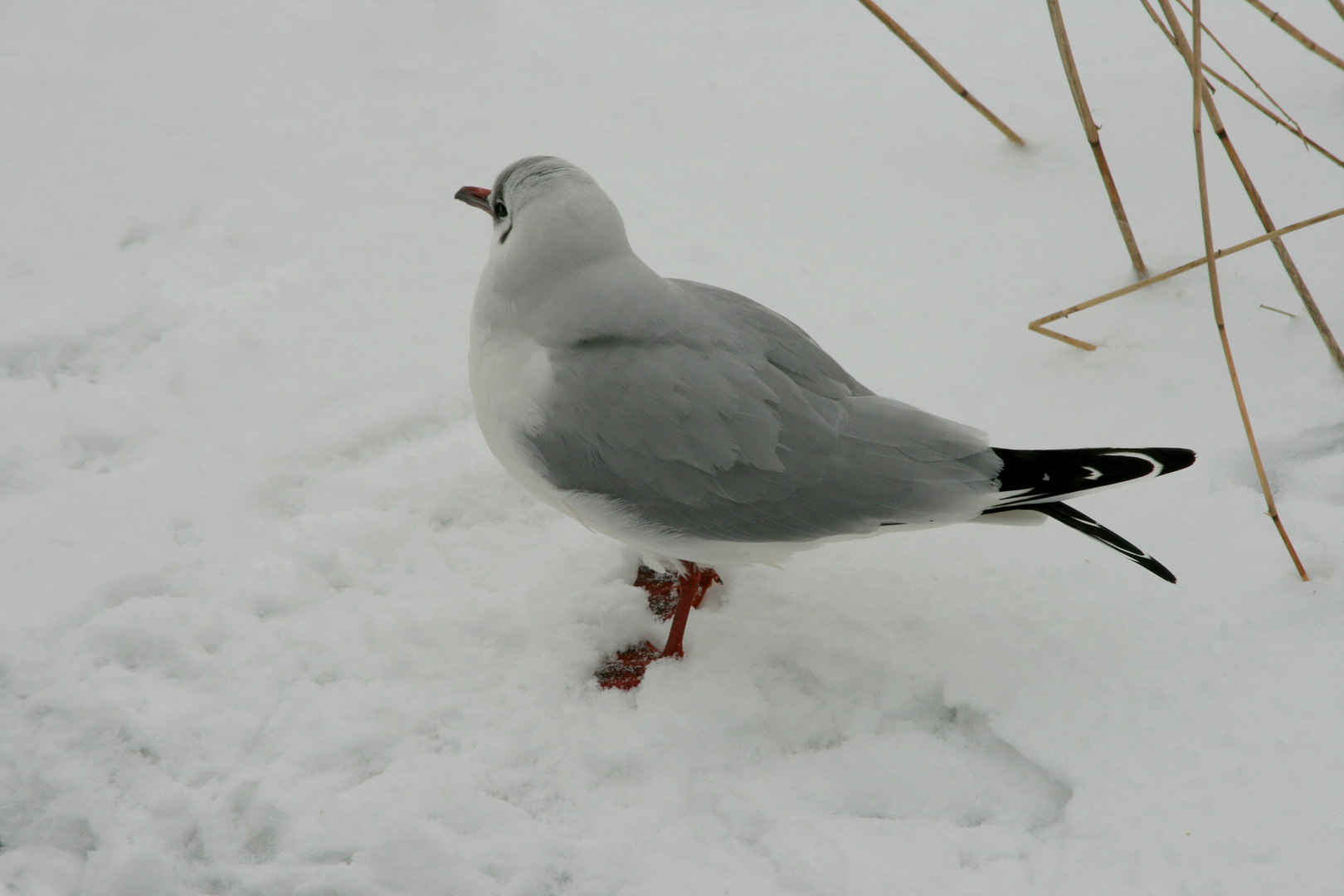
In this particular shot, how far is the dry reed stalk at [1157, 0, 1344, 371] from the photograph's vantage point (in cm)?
238

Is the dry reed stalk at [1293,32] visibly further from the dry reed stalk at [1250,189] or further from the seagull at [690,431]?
the seagull at [690,431]

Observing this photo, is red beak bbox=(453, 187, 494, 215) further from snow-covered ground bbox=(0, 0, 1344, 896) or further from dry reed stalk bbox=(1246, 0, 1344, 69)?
dry reed stalk bbox=(1246, 0, 1344, 69)

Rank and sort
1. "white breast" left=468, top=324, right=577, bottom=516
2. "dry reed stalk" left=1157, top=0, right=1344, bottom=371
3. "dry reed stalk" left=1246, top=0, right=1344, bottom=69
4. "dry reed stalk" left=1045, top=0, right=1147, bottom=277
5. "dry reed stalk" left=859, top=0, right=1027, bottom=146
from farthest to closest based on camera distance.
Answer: "dry reed stalk" left=859, top=0, right=1027, bottom=146 → "dry reed stalk" left=1045, top=0, right=1147, bottom=277 → "dry reed stalk" left=1246, top=0, right=1344, bottom=69 → "dry reed stalk" left=1157, top=0, right=1344, bottom=371 → "white breast" left=468, top=324, right=577, bottom=516

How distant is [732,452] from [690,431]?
0.33ft

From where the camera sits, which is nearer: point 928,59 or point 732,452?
point 732,452

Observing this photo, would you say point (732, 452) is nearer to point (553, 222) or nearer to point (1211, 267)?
point (553, 222)

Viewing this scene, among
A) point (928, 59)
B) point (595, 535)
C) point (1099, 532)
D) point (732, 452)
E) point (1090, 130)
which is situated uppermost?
point (928, 59)

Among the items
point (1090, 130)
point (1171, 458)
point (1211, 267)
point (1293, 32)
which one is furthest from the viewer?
point (1090, 130)

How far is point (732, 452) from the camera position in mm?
1994

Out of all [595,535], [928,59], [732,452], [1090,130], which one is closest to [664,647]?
[595,535]

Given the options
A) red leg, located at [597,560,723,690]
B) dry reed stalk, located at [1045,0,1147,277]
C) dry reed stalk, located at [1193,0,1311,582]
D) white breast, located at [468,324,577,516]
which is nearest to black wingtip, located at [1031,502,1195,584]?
dry reed stalk, located at [1193,0,1311,582]

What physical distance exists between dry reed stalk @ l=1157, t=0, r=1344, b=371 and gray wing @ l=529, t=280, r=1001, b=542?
1117 mm

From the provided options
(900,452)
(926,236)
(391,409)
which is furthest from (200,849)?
(926,236)

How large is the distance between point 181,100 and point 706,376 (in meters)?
2.95
